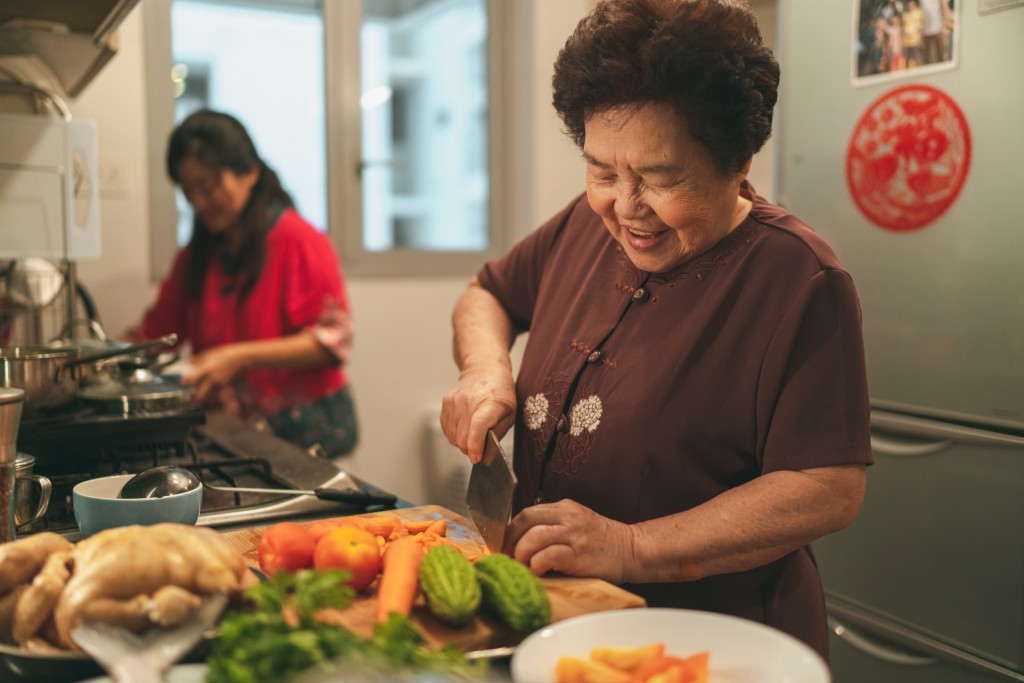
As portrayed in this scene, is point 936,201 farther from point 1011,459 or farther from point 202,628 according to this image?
point 202,628

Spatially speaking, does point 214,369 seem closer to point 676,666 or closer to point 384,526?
point 384,526

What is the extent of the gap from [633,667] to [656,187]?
59cm

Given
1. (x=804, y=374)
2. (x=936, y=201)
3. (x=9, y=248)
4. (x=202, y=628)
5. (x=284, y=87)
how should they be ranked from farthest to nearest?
(x=284, y=87) < (x=936, y=201) < (x=9, y=248) < (x=804, y=374) < (x=202, y=628)

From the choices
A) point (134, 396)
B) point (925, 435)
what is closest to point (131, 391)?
point (134, 396)

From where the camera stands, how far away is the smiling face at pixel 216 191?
2439 mm

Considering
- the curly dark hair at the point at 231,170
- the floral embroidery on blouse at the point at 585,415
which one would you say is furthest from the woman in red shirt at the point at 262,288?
the floral embroidery on blouse at the point at 585,415

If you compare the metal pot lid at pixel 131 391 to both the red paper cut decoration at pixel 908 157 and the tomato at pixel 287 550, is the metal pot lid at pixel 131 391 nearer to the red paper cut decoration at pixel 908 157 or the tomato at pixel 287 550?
the tomato at pixel 287 550

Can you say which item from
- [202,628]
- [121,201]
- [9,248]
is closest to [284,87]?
[121,201]

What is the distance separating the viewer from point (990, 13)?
5.96 feet

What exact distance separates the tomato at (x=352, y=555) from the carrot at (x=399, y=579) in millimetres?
16

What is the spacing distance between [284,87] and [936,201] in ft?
7.39

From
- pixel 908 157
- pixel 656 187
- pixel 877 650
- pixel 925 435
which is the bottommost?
pixel 877 650

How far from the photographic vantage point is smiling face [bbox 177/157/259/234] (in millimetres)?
2439

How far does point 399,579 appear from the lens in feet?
2.87
